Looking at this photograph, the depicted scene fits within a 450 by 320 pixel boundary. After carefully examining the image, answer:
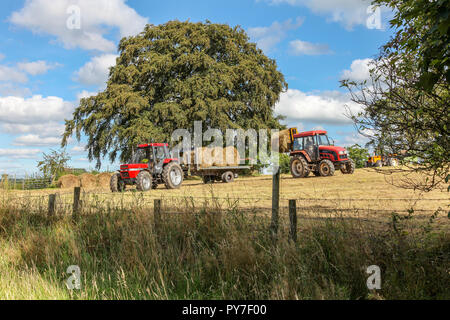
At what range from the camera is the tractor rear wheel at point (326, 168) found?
18.1 meters

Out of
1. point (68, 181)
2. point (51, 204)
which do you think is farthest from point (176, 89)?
point (51, 204)

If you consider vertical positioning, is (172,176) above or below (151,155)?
below

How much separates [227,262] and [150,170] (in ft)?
41.3

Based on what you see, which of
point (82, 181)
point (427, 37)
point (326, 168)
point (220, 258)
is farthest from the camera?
point (82, 181)

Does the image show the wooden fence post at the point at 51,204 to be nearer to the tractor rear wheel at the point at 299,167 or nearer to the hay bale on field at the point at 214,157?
the hay bale on field at the point at 214,157

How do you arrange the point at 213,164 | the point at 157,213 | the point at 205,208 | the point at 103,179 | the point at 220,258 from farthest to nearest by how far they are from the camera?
the point at 103,179 < the point at 213,164 < the point at 157,213 < the point at 205,208 < the point at 220,258

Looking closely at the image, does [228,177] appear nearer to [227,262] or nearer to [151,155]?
[151,155]

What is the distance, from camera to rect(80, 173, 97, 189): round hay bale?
77.4 feet

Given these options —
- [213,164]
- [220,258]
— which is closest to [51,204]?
[220,258]

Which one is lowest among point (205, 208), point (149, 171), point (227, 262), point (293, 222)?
point (227, 262)

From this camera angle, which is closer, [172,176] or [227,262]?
[227,262]

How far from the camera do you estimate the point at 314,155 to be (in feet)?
61.5

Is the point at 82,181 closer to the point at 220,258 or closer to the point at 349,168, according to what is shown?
the point at 349,168
